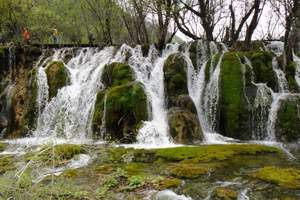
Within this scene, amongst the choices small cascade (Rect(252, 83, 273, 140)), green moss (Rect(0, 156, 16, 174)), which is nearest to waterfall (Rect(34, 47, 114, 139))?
green moss (Rect(0, 156, 16, 174))

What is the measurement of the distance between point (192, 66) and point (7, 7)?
636 inches

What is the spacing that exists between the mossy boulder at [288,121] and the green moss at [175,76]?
415cm

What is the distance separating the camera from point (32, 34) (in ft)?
104

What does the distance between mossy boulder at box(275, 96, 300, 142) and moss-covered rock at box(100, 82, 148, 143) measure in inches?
201

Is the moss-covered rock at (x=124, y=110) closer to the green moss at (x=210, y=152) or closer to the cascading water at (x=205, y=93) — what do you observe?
the cascading water at (x=205, y=93)

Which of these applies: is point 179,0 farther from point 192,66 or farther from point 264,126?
point 264,126

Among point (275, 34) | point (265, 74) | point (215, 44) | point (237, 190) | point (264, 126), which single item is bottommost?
point (237, 190)

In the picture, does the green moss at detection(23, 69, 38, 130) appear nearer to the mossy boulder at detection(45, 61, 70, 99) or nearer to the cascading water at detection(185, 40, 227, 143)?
the mossy boulder at detection(45, 61, 70, 99)

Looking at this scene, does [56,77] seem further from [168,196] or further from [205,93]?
[168,196]

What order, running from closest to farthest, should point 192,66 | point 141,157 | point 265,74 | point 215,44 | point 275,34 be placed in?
point 141,157, point 265,74, point 192,66, point 215,44, point 275,34

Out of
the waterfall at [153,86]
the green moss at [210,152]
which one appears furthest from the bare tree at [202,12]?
the green moss at [210,152]

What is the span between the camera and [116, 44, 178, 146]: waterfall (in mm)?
15172

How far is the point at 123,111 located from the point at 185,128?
2520 mm

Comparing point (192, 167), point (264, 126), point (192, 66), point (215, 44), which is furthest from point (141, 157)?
point (215, 44)
